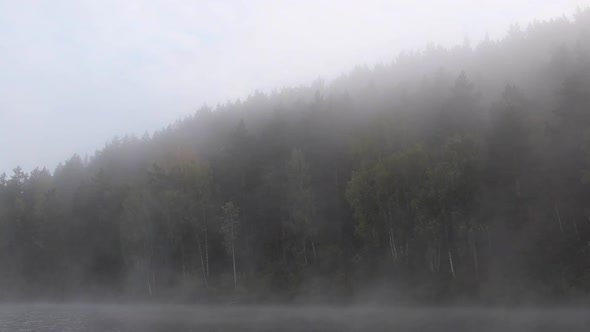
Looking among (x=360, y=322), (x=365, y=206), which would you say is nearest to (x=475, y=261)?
(x=365, y=206)

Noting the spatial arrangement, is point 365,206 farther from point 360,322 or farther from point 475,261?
point 360,322

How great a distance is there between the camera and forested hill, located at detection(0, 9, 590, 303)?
51.8 metres

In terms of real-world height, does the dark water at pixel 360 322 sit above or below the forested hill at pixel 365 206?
below

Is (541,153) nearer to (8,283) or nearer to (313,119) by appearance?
(313,119)

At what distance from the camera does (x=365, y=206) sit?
59344 mm

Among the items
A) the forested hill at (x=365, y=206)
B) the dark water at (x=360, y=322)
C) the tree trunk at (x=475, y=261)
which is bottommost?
the dark water at (x=360, y=322)

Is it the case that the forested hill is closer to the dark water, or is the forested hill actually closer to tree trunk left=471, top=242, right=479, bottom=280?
tree trunk left=471, top=242, right=479, bottom=280

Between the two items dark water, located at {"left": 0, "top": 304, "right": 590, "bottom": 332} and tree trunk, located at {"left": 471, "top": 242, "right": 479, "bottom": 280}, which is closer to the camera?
dark water, located at {"left": 0, "top": 304, "right": 590, "bottom": 332}

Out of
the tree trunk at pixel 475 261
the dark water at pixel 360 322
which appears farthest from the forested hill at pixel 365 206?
the dark water at pixel 360 322

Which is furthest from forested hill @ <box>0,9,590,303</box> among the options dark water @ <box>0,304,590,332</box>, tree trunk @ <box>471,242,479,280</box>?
dark water @ <box>0,304,590,332</box>

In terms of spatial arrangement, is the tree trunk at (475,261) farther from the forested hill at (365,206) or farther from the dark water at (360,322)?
the dark water at (360,322)

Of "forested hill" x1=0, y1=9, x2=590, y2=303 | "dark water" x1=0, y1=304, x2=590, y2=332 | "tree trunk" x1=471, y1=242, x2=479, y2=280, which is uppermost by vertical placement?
Answer: "forested hill" x1=0, y1=9, x2=590, y2=303

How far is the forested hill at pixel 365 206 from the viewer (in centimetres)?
5184

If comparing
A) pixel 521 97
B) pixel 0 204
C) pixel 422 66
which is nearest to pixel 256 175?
pixel 521 97
